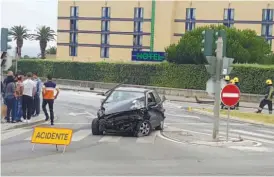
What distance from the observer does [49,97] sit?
19109 millimetres

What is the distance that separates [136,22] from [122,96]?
78.5 m

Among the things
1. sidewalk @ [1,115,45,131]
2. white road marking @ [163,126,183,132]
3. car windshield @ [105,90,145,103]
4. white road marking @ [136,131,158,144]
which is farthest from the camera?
white road marking @ [163,126,183,132]

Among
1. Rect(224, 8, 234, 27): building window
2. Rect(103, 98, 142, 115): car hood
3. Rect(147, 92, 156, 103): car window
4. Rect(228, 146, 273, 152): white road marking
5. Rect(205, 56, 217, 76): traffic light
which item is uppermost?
Rect(224, 8, 234, 27): building window

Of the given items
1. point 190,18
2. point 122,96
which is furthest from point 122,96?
point 190,18

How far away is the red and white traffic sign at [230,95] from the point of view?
1614 cm

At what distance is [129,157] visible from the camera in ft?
38.7

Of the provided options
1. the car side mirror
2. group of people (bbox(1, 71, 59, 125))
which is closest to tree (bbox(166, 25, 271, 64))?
group of people (bbox(1, 71, 59, 125))

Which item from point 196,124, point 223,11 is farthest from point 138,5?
point 196,124

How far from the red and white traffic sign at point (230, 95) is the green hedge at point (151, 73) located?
28312 millimetres

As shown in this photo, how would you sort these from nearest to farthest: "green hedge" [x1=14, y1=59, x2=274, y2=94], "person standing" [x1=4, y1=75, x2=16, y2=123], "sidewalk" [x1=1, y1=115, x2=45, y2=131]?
"sidewalk" [x1=1, y1=115, x2=45, y2=131] → "person standing" [x1=4, y1=75, x2=16, y2=123] → "green hedge" [x1=14, y1=59, x2=274, y2=94]

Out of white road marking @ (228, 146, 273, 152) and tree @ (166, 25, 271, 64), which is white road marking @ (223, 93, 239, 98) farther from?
tree @ (166, 25, 271, 64)

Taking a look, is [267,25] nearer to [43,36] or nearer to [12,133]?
[43,36]

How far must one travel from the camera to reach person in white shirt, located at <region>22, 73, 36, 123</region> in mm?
18984

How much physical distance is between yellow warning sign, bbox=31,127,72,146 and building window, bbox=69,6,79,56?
287 ft
